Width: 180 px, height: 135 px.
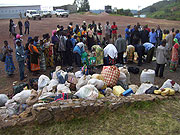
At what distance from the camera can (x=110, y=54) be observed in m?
8.07

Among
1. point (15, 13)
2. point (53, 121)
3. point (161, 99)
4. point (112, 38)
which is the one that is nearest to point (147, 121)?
point (161, 99)

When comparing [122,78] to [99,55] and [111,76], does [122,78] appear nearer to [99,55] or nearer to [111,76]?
[111,76]

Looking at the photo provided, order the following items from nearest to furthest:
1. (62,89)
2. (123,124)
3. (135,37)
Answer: (123,124), (62,89), (135,37)

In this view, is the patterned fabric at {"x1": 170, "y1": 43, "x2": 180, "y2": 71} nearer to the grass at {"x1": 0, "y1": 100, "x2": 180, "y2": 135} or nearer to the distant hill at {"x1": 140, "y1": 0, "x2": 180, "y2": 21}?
the grass at {"x1": 0, "y1": 100, "x2": 180, "y2": 135}

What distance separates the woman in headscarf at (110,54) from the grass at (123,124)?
3816mm

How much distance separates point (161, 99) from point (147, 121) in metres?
1.09

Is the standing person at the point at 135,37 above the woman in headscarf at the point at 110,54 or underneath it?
above

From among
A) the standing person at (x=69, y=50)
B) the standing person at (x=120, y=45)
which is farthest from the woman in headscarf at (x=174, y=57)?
the standing person at (x=69, y=50)

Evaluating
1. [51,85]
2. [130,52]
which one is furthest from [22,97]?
[130,52]

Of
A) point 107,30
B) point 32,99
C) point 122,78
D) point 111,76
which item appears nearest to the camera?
point 32,99

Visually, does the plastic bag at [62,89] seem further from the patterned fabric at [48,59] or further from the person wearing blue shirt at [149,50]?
the person wearing blue shirt at [149,50]

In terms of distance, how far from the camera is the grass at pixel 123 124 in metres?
3.79

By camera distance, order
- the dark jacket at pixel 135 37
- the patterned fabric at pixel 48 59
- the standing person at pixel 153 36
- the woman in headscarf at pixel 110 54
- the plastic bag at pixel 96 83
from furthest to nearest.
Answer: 1. the standing person at pixel 153 36
2. the dark jacket at pixel 135 37
3. the woman in headscarf at pixel 110 54
4. the patterned fabric at pixel 48 59
5. the plastic bag at pixel 96 83

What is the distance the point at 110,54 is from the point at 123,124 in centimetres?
445
